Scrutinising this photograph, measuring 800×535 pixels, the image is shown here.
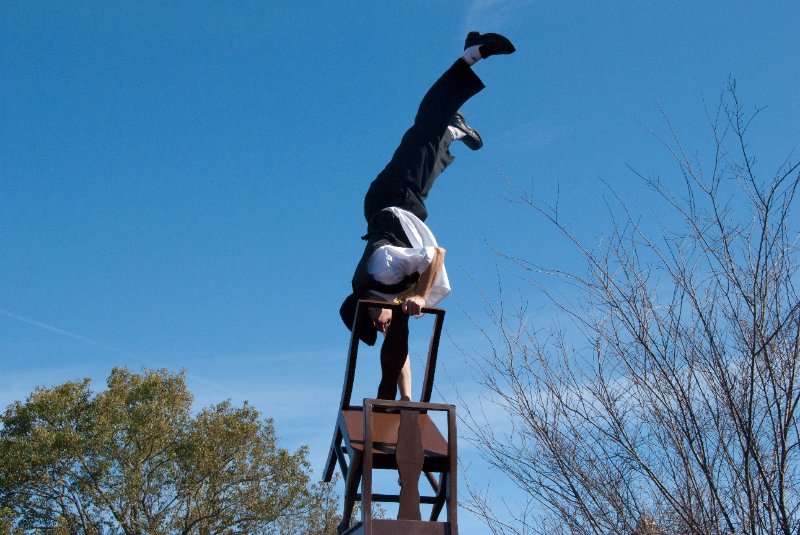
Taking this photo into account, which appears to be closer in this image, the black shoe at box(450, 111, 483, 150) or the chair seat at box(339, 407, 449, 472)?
the chair seat at box(339, 407, 449, 472)

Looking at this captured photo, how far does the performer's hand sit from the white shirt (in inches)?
6.9

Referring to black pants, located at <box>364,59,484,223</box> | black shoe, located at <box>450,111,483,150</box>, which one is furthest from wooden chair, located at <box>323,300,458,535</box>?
black shoe, located at <box>450,111,483,150</box>

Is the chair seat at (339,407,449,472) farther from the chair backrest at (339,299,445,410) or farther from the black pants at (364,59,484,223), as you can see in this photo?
the black pants at (364,59,484,223)

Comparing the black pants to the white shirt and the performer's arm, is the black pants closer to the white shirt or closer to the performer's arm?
the white shirt

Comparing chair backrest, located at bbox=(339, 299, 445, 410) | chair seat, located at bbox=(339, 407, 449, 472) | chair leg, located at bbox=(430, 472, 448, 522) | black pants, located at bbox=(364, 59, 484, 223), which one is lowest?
chair leg, located at bbox=(430, 472, 448, 522)

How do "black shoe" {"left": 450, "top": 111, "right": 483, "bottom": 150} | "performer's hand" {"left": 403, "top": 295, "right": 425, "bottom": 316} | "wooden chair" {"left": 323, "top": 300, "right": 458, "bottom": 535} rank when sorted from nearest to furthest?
"wooden chair" {"left": 323, "top": 300, "right": 458, "bottom": 535} → "performer's hand" {"left": 403, "top": 295, "right": 425, "bottom": 316} → "black shoe" {"left": 450, "top": 111, "right": 483, "bottom": 150}

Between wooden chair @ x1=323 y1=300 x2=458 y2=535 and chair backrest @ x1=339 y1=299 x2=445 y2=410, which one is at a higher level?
chair backrest @ x1=339 y1=299 x2=445 y2=410

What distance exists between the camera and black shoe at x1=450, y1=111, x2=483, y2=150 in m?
4.68

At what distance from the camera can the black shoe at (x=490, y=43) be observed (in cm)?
419

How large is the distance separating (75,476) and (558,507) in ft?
42.1

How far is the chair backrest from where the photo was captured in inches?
154

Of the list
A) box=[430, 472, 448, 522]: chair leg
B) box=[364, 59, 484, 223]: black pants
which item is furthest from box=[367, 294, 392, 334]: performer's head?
box=[430, 472, 448, 522]: chair leg

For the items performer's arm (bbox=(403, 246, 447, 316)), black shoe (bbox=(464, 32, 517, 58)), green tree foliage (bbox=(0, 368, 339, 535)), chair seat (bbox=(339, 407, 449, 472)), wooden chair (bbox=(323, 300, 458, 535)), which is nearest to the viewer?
wooden chair (bbox=(323, 300, 458, 535))

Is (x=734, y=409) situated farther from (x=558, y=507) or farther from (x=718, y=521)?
(x=558, y=507)
